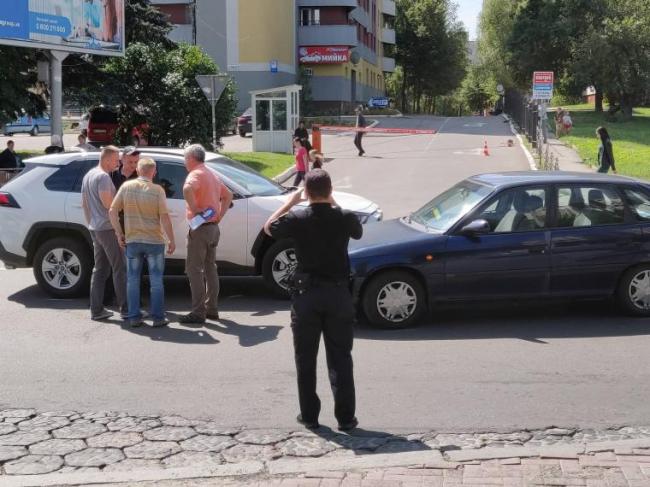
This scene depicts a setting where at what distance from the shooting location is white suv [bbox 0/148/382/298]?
948 cm

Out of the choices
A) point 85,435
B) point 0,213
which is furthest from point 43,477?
point 0,213

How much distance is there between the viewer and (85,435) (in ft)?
17.6

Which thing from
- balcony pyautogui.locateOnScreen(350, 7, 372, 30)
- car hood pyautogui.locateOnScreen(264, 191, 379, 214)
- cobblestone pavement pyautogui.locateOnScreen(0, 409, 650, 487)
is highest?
balcony pyautogui.locateOnScreen(350, 7, 372, 30)

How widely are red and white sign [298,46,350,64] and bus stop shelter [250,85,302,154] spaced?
3159cm

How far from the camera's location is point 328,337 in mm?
5250

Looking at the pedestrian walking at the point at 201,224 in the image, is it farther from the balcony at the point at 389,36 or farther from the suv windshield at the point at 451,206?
the balcony at the point at 389,36

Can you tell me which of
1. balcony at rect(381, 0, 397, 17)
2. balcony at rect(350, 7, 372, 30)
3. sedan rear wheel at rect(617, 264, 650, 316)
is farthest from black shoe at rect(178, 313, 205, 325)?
balcony at rect(381, 0, 397, 17)

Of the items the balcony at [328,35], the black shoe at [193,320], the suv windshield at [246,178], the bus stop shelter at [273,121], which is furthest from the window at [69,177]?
the balcony at [328,35]

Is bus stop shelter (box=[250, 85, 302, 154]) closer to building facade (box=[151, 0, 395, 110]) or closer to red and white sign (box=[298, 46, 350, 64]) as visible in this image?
building facade (box=[151, 0, 395, 110])

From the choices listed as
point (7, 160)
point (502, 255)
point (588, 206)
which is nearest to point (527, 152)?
point (7, 160)

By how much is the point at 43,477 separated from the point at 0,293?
19.7 feet

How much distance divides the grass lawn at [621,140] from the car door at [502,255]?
15.3 metres

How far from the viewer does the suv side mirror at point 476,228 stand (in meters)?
8.08

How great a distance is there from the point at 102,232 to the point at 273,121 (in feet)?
77.9
